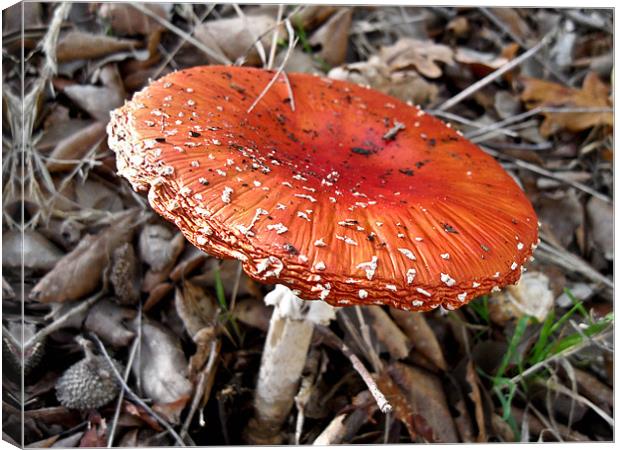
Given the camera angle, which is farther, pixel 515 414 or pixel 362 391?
pixel 515 414

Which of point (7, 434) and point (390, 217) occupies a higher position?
point (390, 217)

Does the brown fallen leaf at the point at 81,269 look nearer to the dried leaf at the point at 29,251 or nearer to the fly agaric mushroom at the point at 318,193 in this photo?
the dried leaf at the point at 29,251

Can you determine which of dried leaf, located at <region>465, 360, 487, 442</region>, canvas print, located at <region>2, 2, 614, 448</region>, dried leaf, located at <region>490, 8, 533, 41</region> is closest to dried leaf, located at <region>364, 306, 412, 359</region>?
canvas print, located at <region>2, 2, 614, 448</region>

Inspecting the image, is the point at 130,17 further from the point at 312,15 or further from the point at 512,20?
the point at 512,20

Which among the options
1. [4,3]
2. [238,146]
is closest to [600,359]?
[238,146]

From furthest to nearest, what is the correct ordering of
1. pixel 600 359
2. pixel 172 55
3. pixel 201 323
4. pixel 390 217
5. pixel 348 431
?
pixel 172 55, pixel 600 359, pixel 201 323, pixel 348 431, pixel 390 217

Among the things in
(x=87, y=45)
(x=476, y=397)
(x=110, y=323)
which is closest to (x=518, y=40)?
(x=476, y=397)

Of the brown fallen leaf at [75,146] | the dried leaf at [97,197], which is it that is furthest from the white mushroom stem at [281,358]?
the brown fallen leaf at [75,146]

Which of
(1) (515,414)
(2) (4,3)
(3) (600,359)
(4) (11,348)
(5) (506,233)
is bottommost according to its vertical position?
(1) (515,414)

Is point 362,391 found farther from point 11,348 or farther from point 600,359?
point 11,348
